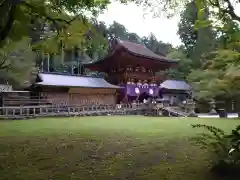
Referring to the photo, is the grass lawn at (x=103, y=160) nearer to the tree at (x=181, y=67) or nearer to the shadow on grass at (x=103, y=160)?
the shadow on grass at (x=103, y=160)

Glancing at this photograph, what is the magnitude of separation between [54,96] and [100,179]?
2174cm

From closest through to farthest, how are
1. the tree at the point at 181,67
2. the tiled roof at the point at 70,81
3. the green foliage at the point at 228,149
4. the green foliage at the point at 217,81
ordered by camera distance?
the green foliage at the point at 228,149
the green foliage at the point at 217,81
the tiled roof at the point at 70,81
the tree at the point at 181,67

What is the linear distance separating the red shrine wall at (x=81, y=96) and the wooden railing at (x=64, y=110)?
1.28 meters

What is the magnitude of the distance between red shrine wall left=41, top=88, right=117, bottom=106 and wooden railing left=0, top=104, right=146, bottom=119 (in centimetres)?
128

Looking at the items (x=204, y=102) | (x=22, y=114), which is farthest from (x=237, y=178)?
(x=204, y=102)

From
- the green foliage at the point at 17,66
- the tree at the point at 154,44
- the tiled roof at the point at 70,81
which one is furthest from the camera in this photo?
the tree at the point at 154,44

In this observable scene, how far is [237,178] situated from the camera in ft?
15.9

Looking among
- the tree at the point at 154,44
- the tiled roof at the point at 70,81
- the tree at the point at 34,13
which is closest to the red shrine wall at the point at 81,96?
the tiled roof at the point at 70,81

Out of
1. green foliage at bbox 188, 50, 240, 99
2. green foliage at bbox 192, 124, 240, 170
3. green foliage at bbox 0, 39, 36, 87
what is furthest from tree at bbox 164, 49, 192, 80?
green foliage at bbox 192, 124, 240, 170

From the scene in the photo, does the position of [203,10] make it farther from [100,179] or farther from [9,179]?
[9,179]

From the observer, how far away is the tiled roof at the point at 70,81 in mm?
25859

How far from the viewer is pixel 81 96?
2850cm

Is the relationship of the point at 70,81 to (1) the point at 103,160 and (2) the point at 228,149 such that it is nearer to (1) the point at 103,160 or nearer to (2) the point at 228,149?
(1) the point at 103,160

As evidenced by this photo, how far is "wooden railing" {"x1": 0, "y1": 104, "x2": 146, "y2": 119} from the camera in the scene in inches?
820
